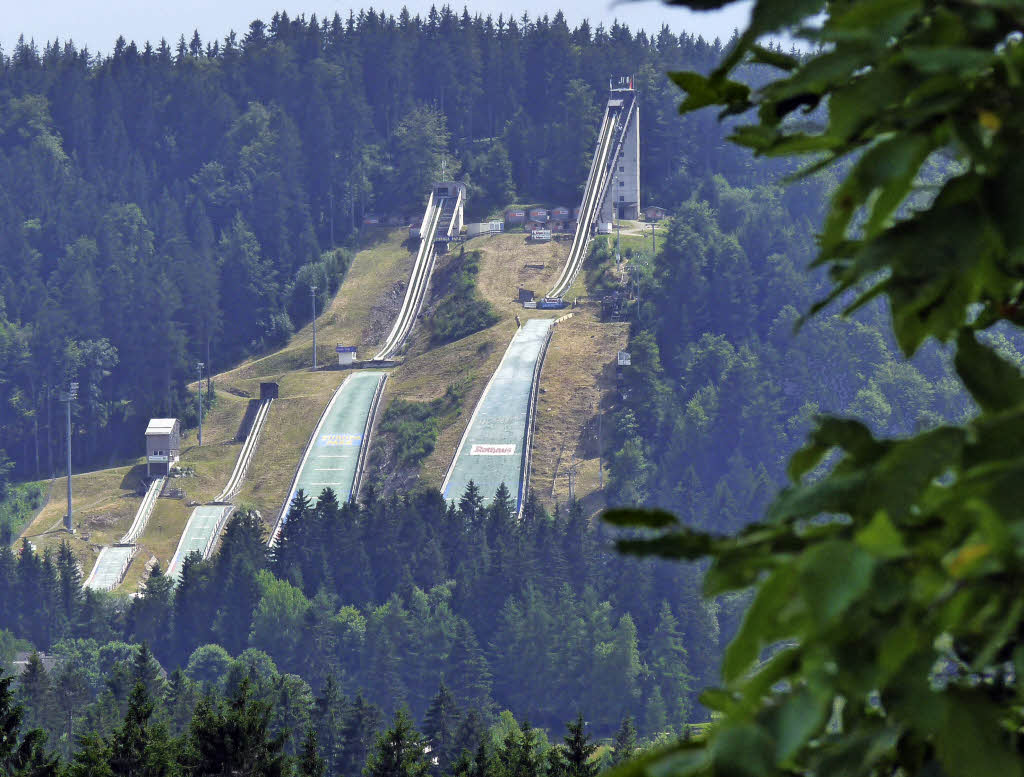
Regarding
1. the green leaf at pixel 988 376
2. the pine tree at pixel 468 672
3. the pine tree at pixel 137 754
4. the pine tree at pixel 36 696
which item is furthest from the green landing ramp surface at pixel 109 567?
the green leaf at pixel 988 376

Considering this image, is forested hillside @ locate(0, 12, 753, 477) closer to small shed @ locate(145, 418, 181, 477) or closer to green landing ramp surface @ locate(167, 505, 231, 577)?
small shed @ locate(145, 418, 181, 477)

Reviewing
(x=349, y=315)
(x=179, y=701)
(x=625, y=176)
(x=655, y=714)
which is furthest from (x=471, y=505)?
(x=625, y=176)

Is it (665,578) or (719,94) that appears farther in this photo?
(665,578)

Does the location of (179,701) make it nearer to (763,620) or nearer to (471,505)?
(471,505)

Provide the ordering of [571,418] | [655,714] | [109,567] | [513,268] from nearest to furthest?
[655,714] < [109,567] < [571,418] < [513,268]

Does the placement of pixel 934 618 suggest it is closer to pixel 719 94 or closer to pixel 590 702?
pixel 719 94

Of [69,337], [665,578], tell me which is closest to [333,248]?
[69,337]
